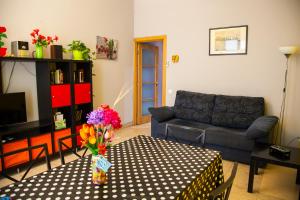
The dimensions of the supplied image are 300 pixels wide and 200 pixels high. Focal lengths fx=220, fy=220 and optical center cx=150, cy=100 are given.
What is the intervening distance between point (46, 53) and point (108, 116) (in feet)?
9.31

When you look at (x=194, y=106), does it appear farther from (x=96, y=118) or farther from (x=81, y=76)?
(x=96, y=118)

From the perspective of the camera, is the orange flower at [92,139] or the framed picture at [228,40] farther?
the framed picture at [228,40]

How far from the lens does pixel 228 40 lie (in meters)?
4.21

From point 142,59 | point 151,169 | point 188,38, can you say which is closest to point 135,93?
point 142,59

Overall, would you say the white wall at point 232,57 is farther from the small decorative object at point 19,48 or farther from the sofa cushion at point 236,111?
the small decorative object at point 19,48

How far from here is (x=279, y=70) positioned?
12.4ft

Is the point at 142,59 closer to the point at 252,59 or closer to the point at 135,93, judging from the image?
the point at 135,93

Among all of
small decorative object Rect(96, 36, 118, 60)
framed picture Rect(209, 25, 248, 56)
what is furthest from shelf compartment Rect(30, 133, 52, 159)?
framed picture Rect(209, 25, 248, 56)

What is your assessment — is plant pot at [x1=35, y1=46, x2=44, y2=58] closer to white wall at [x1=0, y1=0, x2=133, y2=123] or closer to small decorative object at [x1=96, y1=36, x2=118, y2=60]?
white wall at [x1=0, y1=0, x2=133, y2=123]

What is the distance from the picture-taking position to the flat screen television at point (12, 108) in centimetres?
297

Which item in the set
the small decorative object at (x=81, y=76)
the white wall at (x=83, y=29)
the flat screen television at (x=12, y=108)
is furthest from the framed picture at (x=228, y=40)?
the flat screen television at (x=12, y=108)

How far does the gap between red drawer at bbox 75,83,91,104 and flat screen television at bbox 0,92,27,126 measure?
804 mm

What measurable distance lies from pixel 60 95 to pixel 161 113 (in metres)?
1.81

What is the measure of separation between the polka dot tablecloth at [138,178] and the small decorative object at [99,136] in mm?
83
